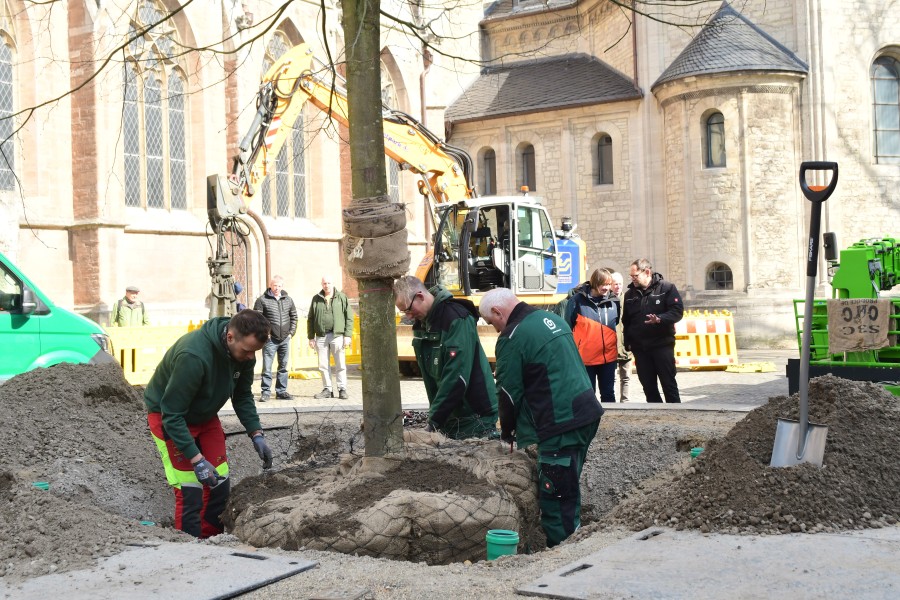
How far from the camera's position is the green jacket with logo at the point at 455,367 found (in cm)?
638

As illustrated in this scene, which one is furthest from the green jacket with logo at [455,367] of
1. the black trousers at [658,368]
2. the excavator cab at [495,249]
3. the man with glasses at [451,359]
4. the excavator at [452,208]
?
the excavator cab at [495,249]

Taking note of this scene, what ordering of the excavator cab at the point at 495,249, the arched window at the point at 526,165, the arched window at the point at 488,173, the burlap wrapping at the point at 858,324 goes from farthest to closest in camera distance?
1. the arched window at the point at 488,173
2. the arched window at the point at 526,165
3. the excavator cab at the point at 495,249
4. the burlap wrapping at the point at 858,324

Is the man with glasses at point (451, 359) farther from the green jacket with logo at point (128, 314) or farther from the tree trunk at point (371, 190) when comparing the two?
the green jacket with logo at point (128, 314)

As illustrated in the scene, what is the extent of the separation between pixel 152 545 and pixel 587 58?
2899 centimetres

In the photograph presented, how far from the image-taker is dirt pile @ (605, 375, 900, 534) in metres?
4.52

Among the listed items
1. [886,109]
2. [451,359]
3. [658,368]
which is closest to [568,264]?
[658,368]

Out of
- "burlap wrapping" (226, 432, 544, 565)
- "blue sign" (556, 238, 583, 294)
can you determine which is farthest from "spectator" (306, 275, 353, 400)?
"burlap wrapping" (226, 432, 544, 565)

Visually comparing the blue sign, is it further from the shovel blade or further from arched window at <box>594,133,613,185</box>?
the shovel blade

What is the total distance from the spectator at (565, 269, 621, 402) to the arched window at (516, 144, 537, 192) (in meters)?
20.3

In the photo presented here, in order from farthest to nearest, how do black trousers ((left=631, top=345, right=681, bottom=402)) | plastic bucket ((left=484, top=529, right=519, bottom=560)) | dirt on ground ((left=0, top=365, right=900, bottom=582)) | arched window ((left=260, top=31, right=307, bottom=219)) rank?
1. arched window ((left=260, top=31, right=307, bottom=219))
2. black trousers ((left=631, top=345, right=681, bottom=402))
3. plastic bucket ((left=484, top=529, right=519, bottom=560))
4. dirt on ground ((left=0, top=365, right=900, bottom=582))

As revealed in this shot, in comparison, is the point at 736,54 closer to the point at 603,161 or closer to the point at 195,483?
the point at 603,161

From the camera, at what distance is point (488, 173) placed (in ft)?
103

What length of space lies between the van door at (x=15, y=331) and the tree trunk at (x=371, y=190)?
15.6 ft

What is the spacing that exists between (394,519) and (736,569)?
178cm
